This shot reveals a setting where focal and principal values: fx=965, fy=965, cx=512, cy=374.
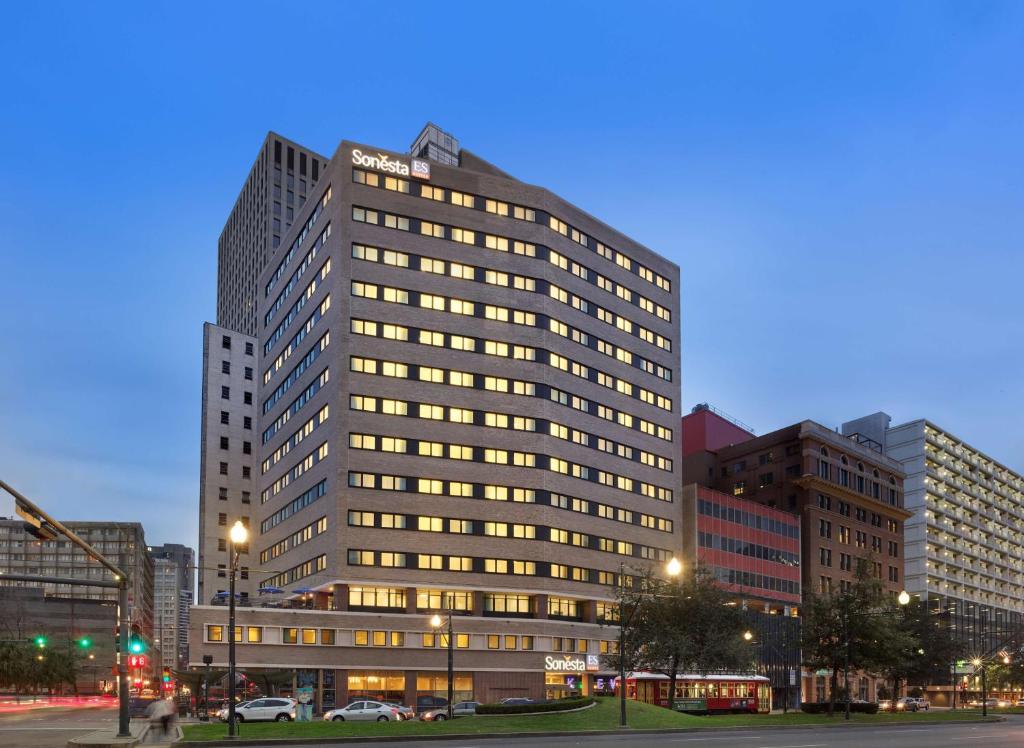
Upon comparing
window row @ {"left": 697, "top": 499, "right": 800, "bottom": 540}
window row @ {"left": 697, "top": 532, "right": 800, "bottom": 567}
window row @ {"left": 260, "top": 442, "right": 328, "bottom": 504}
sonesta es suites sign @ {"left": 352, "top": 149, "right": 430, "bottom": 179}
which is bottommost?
window row @ {"left": 697, "top": 532, "right": 800, "bottom": 567}

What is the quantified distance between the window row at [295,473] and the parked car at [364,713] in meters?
38.5

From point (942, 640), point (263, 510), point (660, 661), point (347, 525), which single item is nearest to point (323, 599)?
point (347, 525)

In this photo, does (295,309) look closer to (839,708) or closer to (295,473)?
(295,473)

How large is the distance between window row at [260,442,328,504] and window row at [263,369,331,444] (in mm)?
6041

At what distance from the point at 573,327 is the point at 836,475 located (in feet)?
183

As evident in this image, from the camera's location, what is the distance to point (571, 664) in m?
98.4

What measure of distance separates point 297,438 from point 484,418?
854 inches

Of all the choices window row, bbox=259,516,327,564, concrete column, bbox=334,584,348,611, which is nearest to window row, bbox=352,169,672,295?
window row, bbox=259,516,327,564

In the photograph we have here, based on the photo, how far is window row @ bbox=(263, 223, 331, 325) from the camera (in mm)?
101312

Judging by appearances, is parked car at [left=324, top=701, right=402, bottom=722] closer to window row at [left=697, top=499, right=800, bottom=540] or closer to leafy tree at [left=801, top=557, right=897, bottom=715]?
leafy tree at [left=801, top=557, right=897, bottom=715]

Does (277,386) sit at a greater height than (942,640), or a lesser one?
greater

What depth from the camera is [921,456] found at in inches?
7077

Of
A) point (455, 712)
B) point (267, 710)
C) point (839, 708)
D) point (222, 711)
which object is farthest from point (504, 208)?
point (267, 710)

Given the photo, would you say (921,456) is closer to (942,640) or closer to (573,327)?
(942,640)
